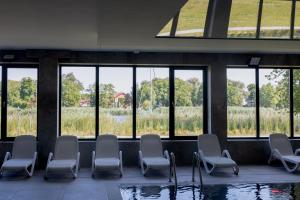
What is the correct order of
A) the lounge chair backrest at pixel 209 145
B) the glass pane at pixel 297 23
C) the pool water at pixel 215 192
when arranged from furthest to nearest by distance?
the lounge chair backrest at pixel 209 145
the pool water at pixel 215 192
the glass pane at pixel 297 23

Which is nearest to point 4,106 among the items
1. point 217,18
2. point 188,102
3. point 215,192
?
point 188,102

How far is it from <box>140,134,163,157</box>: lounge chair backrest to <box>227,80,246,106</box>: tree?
2495 mm

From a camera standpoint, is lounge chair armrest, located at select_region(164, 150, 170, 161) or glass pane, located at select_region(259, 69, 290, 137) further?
glass pane, located at select_region(259, 69, 290, 137)

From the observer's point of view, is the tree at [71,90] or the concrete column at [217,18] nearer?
the concrete column at [217,18]

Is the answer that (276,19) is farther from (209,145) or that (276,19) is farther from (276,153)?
(276,153)

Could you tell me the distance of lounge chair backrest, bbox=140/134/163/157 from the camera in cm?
979

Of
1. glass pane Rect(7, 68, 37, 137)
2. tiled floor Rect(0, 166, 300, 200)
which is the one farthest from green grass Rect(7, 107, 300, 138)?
tiled floor Rect(0, 166, 300, 200)

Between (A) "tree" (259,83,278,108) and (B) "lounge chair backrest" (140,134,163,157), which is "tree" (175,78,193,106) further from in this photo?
(A) "tree" (259,83,278,108)

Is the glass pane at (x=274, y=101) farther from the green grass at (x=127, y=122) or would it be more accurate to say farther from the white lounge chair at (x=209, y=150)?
the green grass at (x=127, y=122)

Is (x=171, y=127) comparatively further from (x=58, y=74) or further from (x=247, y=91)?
(x=58, y=74)

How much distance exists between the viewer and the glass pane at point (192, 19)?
6.25 m

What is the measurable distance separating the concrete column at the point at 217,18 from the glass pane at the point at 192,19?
10cm

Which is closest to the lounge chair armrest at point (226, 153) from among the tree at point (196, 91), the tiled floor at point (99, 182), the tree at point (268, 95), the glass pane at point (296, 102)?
the tiled floor at point (99, 182)

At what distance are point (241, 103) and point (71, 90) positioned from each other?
16.1 feet
